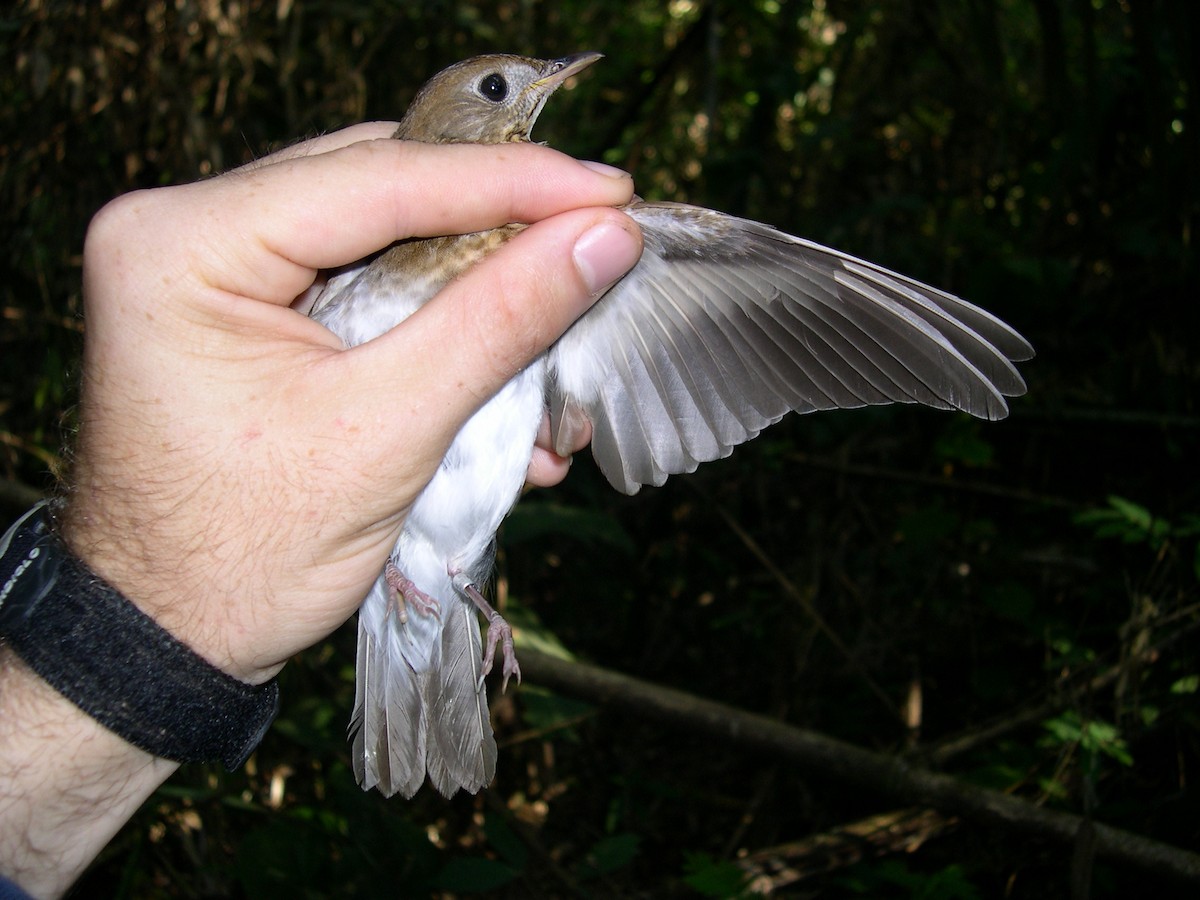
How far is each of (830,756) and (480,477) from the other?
1.45 m

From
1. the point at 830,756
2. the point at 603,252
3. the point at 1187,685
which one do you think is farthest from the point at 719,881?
the point at 603,252

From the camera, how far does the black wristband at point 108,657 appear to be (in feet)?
5.18

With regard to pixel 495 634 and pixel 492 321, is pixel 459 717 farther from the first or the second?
pixel 492 321

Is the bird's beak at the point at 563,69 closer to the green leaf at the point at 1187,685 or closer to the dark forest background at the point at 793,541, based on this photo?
the dark forest background at the point at 793,541

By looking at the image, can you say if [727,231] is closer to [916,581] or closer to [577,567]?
[916,581]

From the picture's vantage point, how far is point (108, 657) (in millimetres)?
1576

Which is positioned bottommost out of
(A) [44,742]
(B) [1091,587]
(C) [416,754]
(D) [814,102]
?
(B) [1091,587]

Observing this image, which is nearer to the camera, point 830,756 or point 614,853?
point 614,853

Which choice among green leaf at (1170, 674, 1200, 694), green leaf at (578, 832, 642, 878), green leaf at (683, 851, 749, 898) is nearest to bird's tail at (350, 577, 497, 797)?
green leaf at (578, 832, 642, 878)

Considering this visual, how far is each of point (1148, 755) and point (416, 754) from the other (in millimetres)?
2576

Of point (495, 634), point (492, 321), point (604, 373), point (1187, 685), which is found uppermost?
point (492, 321)

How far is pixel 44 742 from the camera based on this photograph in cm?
161

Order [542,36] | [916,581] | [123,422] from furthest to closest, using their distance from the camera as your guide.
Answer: [542,36], [916,581], [123,422]

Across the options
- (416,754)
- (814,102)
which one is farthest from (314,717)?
(814,102)
